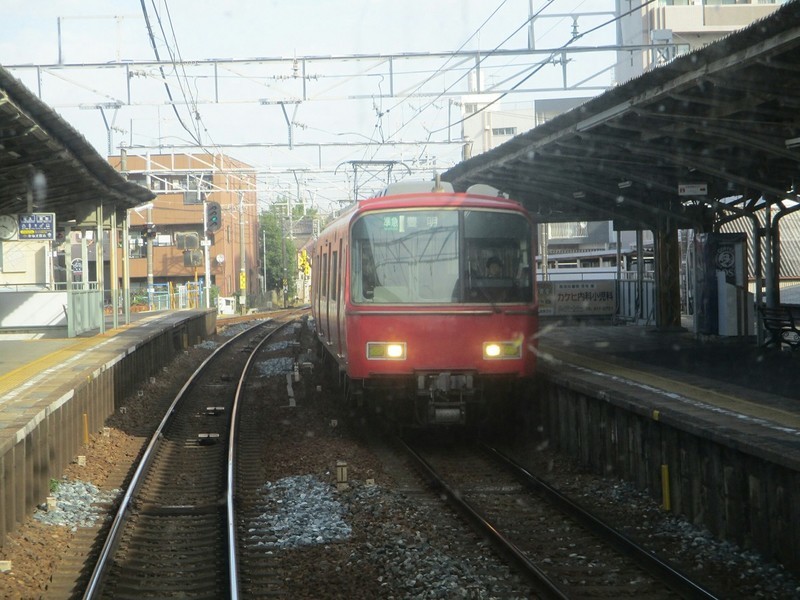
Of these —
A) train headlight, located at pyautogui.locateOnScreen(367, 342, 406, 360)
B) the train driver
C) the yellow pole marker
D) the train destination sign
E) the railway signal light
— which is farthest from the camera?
the railway signal light

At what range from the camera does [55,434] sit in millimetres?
9250

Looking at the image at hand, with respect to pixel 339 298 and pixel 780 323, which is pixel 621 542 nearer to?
pixel 339 298

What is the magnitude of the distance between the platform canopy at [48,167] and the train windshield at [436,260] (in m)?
3.93

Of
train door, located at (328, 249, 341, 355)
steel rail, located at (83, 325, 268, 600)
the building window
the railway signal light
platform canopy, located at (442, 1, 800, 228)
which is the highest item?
the building window

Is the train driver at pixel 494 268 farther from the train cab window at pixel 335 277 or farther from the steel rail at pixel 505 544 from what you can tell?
the steel rail at pixel 505 544

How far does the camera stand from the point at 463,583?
20.0ft

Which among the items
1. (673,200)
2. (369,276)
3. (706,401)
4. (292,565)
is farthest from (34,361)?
(673,200)

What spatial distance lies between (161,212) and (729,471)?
48.1 metres

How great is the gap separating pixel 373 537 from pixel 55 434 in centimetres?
385

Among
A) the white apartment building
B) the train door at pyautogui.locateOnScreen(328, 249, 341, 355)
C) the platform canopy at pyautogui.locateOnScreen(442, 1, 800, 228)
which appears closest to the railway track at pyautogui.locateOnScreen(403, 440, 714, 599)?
the train door at pyautogui.locateOnScreen(328, 249, 341, 355)

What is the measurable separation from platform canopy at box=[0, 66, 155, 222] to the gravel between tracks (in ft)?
12.9

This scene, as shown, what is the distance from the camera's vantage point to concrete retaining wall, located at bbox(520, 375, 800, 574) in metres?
6.33

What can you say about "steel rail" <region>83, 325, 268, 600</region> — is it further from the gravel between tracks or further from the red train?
the red train

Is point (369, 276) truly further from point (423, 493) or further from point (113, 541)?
point (113, 541)
